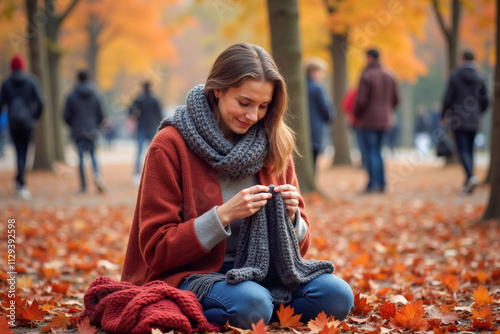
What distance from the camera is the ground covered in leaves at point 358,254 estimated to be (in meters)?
2.93

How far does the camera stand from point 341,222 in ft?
23.3

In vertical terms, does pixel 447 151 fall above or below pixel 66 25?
below

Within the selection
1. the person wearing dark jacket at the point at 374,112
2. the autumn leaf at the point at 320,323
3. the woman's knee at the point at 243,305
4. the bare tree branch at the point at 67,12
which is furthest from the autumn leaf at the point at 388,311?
the bare tree branch at the point at 67,12

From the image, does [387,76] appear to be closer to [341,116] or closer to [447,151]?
[447,151]

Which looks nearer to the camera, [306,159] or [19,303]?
[19,303]

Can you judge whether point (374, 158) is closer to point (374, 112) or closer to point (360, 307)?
point (374, 112)

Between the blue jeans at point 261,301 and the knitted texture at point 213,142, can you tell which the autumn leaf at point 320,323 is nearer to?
the blue jeans at point 261,301

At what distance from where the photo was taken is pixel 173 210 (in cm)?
274

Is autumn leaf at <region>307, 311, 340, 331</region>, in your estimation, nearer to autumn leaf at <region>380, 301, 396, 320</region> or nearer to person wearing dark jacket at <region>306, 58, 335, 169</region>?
autumn leaf at <region>380, 301, 396, 320</region>

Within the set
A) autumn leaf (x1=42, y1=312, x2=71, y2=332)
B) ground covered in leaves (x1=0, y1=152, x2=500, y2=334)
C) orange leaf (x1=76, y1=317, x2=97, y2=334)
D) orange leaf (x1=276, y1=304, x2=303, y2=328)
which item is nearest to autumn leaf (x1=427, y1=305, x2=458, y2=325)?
ground covered in leaves (x1=0, y1=152, x2=500, y2=334)

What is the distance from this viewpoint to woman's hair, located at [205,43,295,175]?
2.78 metres

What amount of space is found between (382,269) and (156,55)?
25.9 meters

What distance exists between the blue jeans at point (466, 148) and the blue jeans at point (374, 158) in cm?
125

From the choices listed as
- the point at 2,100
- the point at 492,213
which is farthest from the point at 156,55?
the point at 492,213
